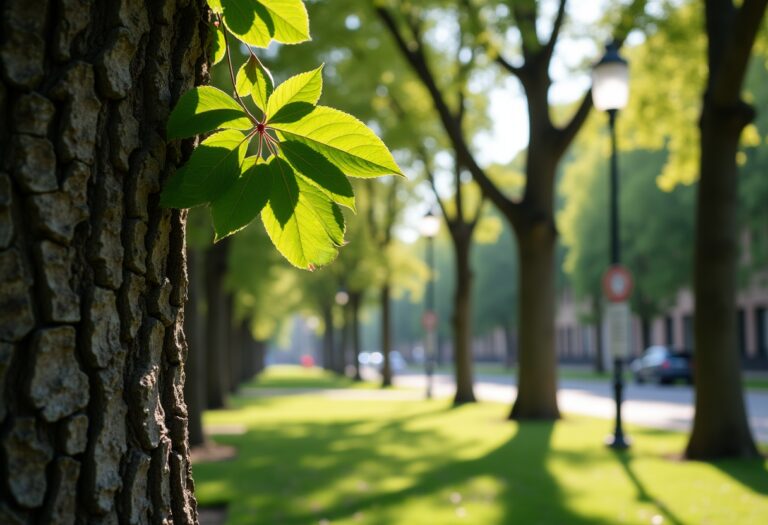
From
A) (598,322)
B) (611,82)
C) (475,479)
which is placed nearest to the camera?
(475,479)

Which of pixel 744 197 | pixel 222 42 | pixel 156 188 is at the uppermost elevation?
pixel 744 197

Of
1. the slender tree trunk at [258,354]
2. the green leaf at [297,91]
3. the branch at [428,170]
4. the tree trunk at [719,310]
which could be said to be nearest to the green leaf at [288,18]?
the green leaf at [297,91]

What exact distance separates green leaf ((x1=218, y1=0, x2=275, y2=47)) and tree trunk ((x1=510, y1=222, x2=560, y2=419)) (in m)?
14.7

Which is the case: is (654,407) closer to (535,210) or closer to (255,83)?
(535,210)

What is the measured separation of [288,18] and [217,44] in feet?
0.94

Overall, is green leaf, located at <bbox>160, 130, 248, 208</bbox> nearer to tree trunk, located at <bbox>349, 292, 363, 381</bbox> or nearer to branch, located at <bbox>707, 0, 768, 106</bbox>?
branch, located at <bbox>707, 0, 768, 106</bbox>

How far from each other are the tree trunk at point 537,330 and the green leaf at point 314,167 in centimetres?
1473

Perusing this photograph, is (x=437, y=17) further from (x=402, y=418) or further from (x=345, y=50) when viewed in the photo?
(x=402, y=418)

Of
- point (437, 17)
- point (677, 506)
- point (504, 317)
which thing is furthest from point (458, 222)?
point (504, 317)

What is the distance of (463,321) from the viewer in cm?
2306

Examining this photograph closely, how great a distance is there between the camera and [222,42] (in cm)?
162

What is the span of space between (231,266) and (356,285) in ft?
33.7

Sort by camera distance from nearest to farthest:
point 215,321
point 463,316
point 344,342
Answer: point 215,321 < point 463,316 < point 344,342

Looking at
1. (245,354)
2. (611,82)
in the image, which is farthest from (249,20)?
(245,354)
